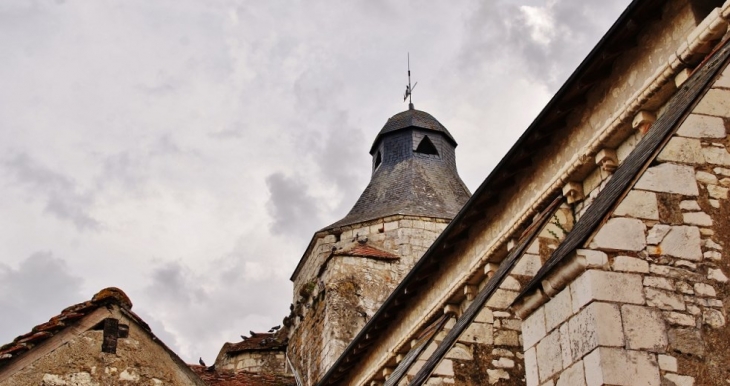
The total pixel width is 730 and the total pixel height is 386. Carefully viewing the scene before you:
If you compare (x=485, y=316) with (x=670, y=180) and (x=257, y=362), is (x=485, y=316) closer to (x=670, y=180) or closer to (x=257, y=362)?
(x=670, y=180)

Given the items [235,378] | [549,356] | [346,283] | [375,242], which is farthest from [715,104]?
[375,242]

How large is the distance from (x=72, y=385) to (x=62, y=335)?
0.49 meters

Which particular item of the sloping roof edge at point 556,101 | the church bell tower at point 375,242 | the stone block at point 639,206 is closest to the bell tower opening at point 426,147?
the church bell tower at point 375,242

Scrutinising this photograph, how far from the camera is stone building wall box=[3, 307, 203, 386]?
780 cm

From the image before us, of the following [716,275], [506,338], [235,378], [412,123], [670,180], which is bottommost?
[716,275]

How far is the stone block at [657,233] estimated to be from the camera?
4.70 meters

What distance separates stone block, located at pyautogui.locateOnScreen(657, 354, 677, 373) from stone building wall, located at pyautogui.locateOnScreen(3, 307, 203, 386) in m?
5.37

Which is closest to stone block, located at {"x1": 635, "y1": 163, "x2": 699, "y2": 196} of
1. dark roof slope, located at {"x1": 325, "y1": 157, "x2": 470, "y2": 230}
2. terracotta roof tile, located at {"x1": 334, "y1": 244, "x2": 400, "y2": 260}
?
terracotta roof tile, located at {"x1": 334, "y1": 244, "x2": 400, "y2": 260}

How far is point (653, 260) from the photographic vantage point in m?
4.63

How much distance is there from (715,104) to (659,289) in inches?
53.1

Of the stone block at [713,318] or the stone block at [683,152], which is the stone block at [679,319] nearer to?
the stone block at [713,318]

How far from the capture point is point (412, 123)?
75.2 feet

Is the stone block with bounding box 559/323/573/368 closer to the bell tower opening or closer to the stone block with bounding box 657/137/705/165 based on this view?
the stone block with bounding box 657/137/705/165

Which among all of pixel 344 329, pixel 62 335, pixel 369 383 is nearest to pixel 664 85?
pixel 62 335
